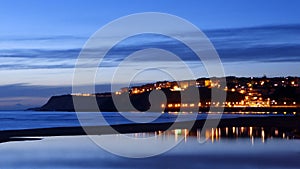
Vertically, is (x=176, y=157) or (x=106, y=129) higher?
(x=106, y=129)

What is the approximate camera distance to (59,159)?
23.5 metres

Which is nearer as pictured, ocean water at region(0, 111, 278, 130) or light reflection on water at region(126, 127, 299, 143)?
light reflection on water at region(126, 127, 299, 143)

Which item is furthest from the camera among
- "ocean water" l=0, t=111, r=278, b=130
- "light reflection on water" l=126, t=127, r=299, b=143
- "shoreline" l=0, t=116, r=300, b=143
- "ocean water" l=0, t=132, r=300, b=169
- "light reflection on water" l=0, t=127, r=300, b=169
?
"ocean water" l=0, t=111, r=278, b=130

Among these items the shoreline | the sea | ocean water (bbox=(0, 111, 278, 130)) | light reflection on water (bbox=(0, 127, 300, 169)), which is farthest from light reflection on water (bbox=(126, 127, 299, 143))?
ocean water (bbox=(0, 111, 278, 130))

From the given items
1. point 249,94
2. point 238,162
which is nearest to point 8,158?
point 238,162

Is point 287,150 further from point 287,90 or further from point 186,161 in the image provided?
point 287,90

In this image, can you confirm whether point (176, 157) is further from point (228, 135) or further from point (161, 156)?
point (228, 135)

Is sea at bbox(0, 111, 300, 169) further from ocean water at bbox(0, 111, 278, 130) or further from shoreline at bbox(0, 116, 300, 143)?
ocean water at bbox(0, 111, 278, 130)

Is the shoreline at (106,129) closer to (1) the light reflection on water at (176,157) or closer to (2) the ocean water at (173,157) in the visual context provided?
(1) the light reflection on water at (176,157)

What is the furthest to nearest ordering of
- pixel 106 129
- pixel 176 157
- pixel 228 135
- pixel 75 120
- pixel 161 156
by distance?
pixel 75 120 → pixel 106 129 → pixel 228 135 → pixel 161 156 → pixel 176 157

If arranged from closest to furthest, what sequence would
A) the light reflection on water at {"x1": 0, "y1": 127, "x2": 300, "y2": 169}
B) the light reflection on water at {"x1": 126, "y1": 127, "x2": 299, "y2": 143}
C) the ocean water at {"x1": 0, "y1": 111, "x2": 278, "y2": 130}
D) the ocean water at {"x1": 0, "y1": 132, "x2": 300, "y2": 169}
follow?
the ocean water at {"x1": 0, "y1": 132, "x2": 300, "y2": 169}, the light reflection on water at {"x1": 0, "y1": 127, "x2": 300, "y2": 169}, the light reflection on water at {"x1": 126, "y1": 127, "x2": 299, "y2": 143}, the ocean water at {"x1": 0, "y1": 111, "x2": 278, "y2": 130}

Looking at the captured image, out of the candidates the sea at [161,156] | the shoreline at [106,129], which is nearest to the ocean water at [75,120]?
the shoreline at [106,129]

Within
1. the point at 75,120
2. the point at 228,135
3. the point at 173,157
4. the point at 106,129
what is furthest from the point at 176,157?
the point at 75,120

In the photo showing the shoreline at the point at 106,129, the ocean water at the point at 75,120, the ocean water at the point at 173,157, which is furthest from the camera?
the ocean water at the point at 75,120
